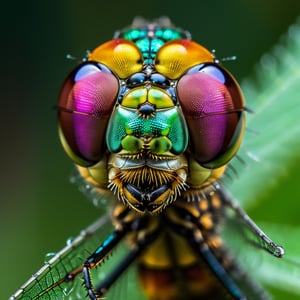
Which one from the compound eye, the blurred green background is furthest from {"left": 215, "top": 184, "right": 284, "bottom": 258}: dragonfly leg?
the blurred green background

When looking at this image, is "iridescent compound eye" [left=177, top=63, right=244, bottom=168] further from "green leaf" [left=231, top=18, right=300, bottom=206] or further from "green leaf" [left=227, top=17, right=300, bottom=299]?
"green leaf" [left=231, top=18, right=300, bottom=206]

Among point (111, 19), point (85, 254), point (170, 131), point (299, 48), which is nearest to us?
point (170, 131)

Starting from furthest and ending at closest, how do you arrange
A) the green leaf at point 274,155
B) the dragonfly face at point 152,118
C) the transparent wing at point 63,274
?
the green leaf at point 274,155
the transparent wing at point 63,274
the dragonfly face at point 152,118

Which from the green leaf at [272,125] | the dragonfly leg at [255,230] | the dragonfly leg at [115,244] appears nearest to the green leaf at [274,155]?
the green leaf at [272,125]

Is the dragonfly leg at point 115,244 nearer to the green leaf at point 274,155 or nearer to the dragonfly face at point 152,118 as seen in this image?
the dragonfly face at point 152,118

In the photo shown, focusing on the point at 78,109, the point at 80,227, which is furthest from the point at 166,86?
the point at 80,227

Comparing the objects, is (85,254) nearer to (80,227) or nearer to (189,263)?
(189,263)

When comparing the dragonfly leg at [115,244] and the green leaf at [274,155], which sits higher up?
the green leaf at [274,155]
